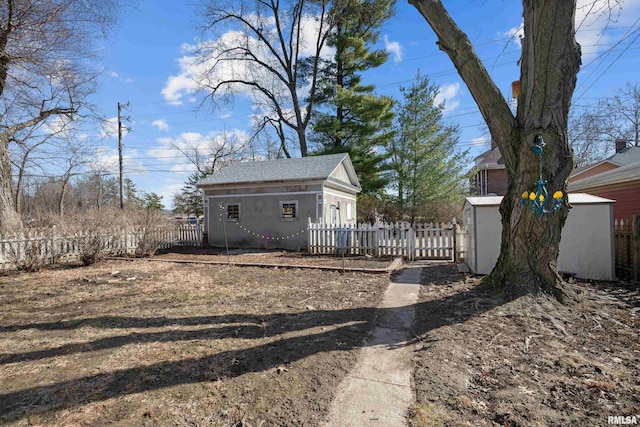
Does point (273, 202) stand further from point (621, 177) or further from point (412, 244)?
point (621, 177)

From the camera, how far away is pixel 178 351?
11.4 feet

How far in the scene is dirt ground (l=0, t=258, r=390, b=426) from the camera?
96.5 inches

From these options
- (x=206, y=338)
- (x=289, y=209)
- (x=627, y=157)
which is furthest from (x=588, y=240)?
(x=627, y=157)

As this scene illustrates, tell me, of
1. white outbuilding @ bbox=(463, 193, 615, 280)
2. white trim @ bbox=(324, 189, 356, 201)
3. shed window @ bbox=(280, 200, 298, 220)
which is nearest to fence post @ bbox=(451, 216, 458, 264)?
white outbuilding @ bbox=(463, 193, 615, 280)

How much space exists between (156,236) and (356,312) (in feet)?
35.8

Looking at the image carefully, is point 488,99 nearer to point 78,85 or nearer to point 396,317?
point 396,317

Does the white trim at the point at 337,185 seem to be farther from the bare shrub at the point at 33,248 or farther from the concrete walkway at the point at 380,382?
the concrete walkway at the point at 380,382

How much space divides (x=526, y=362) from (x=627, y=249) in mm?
6129

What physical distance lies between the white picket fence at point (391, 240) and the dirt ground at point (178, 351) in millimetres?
A: 4427

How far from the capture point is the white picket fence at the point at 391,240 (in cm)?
1055

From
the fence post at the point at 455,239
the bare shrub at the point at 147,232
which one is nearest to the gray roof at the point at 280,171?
the bare shrub at the point at 147,232

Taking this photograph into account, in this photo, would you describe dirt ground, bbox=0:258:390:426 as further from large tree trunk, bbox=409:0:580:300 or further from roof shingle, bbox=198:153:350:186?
roof shingle, bbox=198:153:350:186

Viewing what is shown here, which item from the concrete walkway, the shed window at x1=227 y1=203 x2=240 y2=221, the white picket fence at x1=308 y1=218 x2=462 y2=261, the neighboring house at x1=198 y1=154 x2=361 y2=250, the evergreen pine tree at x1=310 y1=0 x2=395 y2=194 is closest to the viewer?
the concrete walkway

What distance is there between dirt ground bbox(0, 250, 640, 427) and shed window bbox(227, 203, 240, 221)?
30.7 feet
